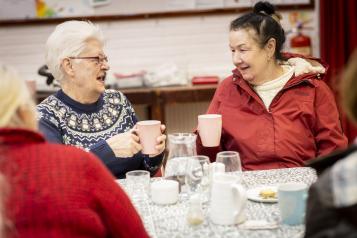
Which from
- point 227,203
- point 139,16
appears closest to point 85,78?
point 227,203

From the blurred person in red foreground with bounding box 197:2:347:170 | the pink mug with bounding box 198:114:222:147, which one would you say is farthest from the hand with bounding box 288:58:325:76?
the pink mug with bounding box 198:114:222:147

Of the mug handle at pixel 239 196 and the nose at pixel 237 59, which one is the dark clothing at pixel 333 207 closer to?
the mug handle at pixel 239 196

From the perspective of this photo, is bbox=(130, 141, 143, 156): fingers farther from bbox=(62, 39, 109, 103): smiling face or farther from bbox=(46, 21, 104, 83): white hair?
bbox=(46, 21, 104, 83): white hair

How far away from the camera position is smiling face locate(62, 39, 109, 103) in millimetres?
2520

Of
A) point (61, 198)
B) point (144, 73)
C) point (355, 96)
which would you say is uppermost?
point (355, 96)

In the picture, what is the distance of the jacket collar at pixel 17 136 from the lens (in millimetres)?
1202

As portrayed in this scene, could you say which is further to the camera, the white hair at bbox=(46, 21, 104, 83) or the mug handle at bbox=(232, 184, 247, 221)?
the white hair at bbox=(46, 21, 104, 83)

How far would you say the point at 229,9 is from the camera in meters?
4.63

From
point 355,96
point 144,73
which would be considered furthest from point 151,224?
point 144,73

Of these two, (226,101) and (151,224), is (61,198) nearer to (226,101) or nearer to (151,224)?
(151,224)

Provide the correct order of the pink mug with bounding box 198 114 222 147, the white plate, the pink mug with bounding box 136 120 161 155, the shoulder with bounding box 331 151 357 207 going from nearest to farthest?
1. the shoulder with bounding box 331 151 357 207
2. the white plate
3. the pink mug with bounding box 136 120 161 155
4. the pink mug with bounding box 198 114 222 147

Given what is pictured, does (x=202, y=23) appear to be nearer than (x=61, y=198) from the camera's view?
No

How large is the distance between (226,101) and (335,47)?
2.16 metres

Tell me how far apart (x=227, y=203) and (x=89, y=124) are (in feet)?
3.44
